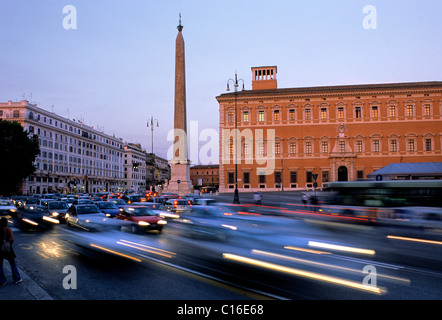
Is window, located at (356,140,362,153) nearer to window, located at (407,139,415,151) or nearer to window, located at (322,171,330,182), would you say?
window, located at (322,171,330,182)

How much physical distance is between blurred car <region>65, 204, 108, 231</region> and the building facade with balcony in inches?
1985

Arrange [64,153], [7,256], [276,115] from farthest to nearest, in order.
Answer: [64,153] → [276,115] → [7,256]

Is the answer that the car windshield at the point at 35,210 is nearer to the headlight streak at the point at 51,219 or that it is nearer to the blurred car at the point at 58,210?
the headlight streak at the point at 51,219

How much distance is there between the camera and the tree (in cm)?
4594

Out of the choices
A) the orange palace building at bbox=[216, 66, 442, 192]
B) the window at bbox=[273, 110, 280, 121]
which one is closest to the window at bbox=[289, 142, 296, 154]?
the orange palace building at bbox=[216, 66, 442, 192]

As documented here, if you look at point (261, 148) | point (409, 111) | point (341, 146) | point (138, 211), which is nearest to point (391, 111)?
point (409, 111)

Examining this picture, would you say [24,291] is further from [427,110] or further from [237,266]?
[427,110]

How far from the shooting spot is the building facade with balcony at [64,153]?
63.1 m

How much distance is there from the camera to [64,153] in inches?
3012

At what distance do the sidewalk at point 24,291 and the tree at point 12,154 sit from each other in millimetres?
45589

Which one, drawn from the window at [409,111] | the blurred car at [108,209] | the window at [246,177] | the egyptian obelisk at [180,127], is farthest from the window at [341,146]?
the blurred car at [108,209]

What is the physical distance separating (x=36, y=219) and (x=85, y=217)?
5.23m

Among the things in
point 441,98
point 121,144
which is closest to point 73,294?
point 441,98
